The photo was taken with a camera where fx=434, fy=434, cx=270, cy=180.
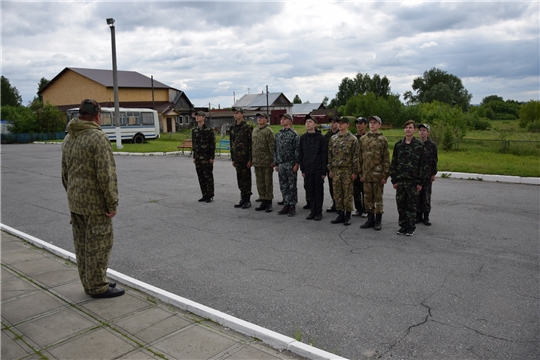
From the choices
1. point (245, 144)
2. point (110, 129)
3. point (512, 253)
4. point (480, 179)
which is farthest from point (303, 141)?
point (110, 129)

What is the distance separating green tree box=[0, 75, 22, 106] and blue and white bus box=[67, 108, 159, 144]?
56.9m

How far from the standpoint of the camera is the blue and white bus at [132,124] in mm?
31547

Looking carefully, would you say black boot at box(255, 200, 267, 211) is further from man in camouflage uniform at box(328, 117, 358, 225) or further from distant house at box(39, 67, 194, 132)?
distant house at box(39, 67, 194, 132)

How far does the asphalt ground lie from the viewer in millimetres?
3908

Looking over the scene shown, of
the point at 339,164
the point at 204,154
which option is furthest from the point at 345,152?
the point at 204,154

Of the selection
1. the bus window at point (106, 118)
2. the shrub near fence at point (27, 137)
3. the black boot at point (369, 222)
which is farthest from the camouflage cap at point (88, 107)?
the shrub near fence at point (27, 137)

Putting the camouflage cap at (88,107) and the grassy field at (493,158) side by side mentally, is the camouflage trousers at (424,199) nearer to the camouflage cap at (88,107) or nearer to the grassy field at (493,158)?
the camouflage cap at (88,107)

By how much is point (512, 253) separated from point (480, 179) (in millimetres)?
7333

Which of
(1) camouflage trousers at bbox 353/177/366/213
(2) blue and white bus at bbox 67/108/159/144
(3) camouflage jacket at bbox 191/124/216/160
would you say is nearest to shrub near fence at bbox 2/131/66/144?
(2) blue and white bus at bbox 67/108/159/144

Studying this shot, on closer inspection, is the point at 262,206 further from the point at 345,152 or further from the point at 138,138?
the point at 138,138

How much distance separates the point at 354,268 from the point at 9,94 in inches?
3726

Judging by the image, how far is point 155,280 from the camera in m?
5.32

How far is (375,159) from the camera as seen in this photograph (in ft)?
24.1

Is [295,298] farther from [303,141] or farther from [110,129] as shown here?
[110,129]
